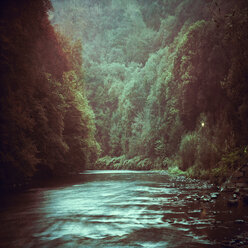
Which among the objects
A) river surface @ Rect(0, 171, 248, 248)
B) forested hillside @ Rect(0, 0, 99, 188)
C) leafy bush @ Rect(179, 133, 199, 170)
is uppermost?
forested hillside @ Rect(0, 0, 99, 188)

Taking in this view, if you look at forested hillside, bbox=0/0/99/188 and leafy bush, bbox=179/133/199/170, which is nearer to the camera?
forested hillside, bbox=0/0/99/188

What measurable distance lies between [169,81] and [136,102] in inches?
849

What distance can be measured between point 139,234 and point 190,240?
1.03 m

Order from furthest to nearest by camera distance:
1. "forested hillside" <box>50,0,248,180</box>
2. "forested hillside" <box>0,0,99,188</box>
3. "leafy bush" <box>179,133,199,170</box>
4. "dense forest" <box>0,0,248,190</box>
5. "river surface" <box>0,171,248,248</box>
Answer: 1. "leafy bush" <box>179,133,199,170</box>
2. "forested hillside" <box>50,0,248,180</box>
3. "dense forest" <box>0,0,248,190</box>
4. "forested hillside" <box>0,0,99,188</box>
5. "river surface" <box>0,171,248,248</box>

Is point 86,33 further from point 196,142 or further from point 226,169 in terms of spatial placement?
point 226,169

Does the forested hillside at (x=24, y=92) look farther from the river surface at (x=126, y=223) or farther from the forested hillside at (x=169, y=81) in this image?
the forested hillside at (x=169, y=81)

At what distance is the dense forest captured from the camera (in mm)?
12422

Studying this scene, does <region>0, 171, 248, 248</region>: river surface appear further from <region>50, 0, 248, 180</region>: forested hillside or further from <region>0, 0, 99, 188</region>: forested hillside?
<region>50, 0, 248, 180</region>: forested hillside

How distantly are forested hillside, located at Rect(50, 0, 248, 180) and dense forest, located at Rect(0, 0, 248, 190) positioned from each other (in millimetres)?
103

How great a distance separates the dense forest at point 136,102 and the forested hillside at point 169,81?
10 centimetres

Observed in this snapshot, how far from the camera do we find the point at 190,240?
5254 mm

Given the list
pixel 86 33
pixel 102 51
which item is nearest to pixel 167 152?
pixel 102 51

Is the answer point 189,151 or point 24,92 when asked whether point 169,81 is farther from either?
point 24,92

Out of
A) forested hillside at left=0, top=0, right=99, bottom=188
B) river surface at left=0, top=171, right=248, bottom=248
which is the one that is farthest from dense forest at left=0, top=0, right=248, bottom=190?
river surface at left=0, top=171, right=248, bottom=248
